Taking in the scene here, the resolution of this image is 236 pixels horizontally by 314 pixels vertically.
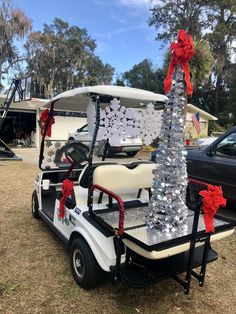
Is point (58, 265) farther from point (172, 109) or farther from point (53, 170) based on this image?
point (172, 109)

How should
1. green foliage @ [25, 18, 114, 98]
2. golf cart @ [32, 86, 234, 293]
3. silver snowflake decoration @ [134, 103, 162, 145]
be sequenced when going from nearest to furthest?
golf cart @ [32, 86, 234, 293] < silver snowflake decoration @ [134, 103, 162, 145] < green foliage @ [25, 18, 114, 98]

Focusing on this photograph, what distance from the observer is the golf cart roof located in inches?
126

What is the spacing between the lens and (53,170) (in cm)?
446

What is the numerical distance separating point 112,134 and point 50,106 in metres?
1.15

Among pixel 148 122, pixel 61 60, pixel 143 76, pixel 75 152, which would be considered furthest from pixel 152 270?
pixel 143 76

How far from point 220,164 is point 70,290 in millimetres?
3001

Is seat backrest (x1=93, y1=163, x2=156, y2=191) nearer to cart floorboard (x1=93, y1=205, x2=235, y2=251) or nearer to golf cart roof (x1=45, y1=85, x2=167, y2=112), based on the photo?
cart floorboard (x1=93, y1=205, x2=235, y2=251)

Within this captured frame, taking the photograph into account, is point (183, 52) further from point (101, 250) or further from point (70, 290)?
point (70, 290)

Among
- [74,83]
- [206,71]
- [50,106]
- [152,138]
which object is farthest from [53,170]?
[74,83]

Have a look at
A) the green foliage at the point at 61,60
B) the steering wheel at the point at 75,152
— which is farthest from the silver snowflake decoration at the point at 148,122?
the green foliage at the point at 61,60

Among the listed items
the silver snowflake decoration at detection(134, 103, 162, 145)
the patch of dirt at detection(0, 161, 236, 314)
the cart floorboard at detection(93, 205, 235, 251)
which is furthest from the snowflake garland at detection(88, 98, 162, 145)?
the patch of dirt at detection(0, 161, 236, 314)

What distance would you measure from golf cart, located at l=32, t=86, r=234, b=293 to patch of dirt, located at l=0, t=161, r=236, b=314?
7.5 inches

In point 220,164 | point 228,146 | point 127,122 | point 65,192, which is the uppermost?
point 127,122

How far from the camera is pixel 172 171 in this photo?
2635mm
